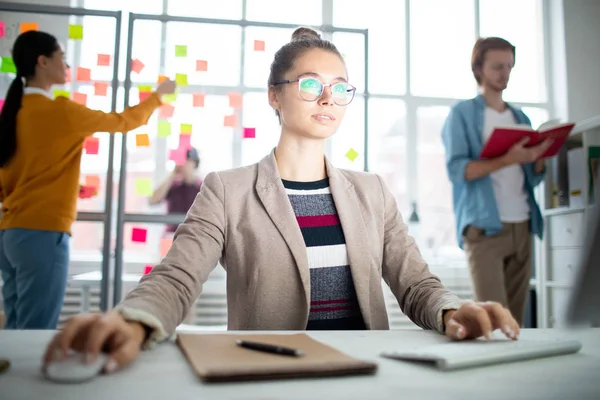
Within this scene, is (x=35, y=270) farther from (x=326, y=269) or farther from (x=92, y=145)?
(x=326, y=269)

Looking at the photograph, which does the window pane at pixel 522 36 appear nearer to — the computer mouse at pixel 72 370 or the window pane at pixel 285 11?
the window pane at pixel 285 11

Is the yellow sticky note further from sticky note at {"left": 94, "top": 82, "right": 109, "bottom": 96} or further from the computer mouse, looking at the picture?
the computer mouse

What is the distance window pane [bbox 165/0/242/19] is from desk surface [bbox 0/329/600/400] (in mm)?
4226

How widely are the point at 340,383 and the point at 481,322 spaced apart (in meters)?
0.37

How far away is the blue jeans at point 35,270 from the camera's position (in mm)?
1973

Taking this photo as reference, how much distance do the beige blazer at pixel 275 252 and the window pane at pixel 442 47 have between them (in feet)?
11.6

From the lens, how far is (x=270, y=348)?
0.65m

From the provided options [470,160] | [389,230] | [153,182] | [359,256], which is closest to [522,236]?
[470,160]

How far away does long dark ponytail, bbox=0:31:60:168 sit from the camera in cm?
209

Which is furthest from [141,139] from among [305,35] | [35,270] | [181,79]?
[305,35]

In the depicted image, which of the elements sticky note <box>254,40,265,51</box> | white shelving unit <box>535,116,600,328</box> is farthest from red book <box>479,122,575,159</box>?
sticky note <box>254,40,265,51</box>

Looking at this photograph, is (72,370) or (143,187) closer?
(72,370)

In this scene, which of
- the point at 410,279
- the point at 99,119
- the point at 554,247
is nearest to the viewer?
the point at 410,279

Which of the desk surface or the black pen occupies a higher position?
the black pen
